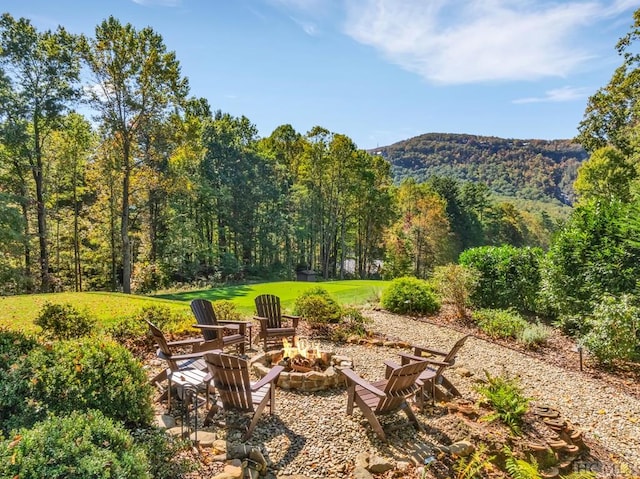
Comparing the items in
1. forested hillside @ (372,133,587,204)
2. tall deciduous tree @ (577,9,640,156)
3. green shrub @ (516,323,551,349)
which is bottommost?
green shrub @ (516,323,551,349)

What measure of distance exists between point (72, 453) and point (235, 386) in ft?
5.62

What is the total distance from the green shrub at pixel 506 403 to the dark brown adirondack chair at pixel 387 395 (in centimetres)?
97

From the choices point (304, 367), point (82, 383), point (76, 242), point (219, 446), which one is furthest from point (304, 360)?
point (76, 242)

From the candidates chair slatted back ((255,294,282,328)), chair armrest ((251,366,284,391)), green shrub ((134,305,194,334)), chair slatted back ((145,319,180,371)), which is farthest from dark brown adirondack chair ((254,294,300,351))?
chair armrest ((251,366,284,391))

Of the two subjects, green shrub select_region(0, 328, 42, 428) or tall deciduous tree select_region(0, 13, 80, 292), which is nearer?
green shrub select_region(0, 328, 42, 428)

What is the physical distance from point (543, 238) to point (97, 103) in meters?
56.8

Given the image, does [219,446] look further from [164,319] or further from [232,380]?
[164,319]

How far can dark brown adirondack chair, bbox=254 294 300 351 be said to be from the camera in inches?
A: 252

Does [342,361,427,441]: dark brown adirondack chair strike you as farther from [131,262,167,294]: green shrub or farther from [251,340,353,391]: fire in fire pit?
[131,262,167,294]: green shrub

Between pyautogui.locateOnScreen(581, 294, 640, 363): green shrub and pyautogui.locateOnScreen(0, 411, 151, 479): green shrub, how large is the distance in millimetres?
7157

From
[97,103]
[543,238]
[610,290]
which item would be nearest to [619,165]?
[610,290]

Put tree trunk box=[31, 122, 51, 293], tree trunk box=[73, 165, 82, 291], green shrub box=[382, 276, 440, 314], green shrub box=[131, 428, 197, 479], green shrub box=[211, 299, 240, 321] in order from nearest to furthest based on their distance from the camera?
1. green shrub box=[131, 428, 197, 479]
2. green shrub box=[211, 299, 240, 321]
3. green shrub box=[382, 276, 440, 314]
4. tree trunk box=[31, 122, 51, 293]
5. tree trunk box=[73, 165, 82, 291]

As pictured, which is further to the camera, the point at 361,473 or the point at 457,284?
the point at 457,284

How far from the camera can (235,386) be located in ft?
12.1
